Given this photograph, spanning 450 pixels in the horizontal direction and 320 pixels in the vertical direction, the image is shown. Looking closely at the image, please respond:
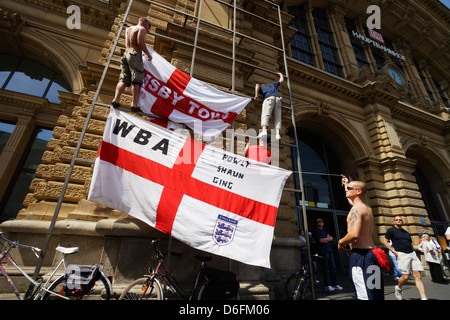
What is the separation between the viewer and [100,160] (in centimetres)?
327

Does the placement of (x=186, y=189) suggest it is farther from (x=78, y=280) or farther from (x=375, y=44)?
(x=375, y=44)

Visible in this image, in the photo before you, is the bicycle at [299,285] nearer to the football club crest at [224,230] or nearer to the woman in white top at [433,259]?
the football club crest at [224,230]

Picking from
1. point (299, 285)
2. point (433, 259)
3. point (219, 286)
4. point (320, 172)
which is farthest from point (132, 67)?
point (433, 259)

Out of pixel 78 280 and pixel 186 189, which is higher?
pixel 186 189

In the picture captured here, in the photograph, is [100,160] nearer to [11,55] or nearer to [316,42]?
[11,55]

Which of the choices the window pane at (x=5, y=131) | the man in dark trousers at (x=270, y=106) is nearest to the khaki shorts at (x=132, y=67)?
the man in dark trousers at (x=270, y=106)

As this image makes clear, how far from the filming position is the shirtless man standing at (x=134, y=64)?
3.89 meters

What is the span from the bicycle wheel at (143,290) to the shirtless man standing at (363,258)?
274 cm

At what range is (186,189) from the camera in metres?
3.54

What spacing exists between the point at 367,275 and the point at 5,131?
11507mm

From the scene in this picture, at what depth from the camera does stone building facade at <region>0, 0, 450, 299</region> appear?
3973mm

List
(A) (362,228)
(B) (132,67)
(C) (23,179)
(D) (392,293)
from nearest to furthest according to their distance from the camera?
(A) (362,228) → (B) (132,67) → (D) (392,293) → (C) (23,179)

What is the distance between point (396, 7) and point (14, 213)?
28458mm

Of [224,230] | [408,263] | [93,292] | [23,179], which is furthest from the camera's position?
[23,179]
